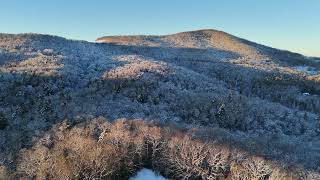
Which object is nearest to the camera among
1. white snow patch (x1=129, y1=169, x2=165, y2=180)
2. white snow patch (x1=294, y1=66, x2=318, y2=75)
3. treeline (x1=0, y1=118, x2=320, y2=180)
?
treeline (x1=0, y1=118, x2=320, y2=180)

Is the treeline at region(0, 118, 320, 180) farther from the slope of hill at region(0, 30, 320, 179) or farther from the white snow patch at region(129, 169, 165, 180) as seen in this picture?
the slope of hill at region(0, 30, 320, 179)

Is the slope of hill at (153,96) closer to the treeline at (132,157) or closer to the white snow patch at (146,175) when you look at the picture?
the treeline at (132,157)

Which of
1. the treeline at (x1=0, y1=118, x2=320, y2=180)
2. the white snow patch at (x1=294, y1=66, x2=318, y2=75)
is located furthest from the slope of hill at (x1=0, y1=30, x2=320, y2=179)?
the white snow patch at (x1=294, y1=66, x2=318, y2=75)

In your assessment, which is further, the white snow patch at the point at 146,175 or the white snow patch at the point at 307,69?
the white snow patch at the point at 307,69

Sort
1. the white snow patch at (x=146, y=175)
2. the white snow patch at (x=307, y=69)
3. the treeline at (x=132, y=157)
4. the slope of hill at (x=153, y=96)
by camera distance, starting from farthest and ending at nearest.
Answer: the white snow patch at (x=307, y=69) < the slope of hill at (x=153, y=96) < the white snow patch at (x=146, y=175) < the treeline at (x=132, y=157)

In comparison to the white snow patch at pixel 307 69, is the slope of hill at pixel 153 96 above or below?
above

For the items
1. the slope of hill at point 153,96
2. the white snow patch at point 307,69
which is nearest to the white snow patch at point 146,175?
the slope of hill at point 153,96

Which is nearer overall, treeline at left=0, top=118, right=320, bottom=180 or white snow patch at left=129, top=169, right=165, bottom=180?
treeline at left=0, top=118, right=320, bottom=180

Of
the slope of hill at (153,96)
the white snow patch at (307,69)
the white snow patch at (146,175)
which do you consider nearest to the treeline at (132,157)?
A: the white snow patch at (146,175)

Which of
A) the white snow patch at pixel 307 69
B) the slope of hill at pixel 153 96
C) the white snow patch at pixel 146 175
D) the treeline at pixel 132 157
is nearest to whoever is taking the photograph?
the treeline at pixel 132 157
